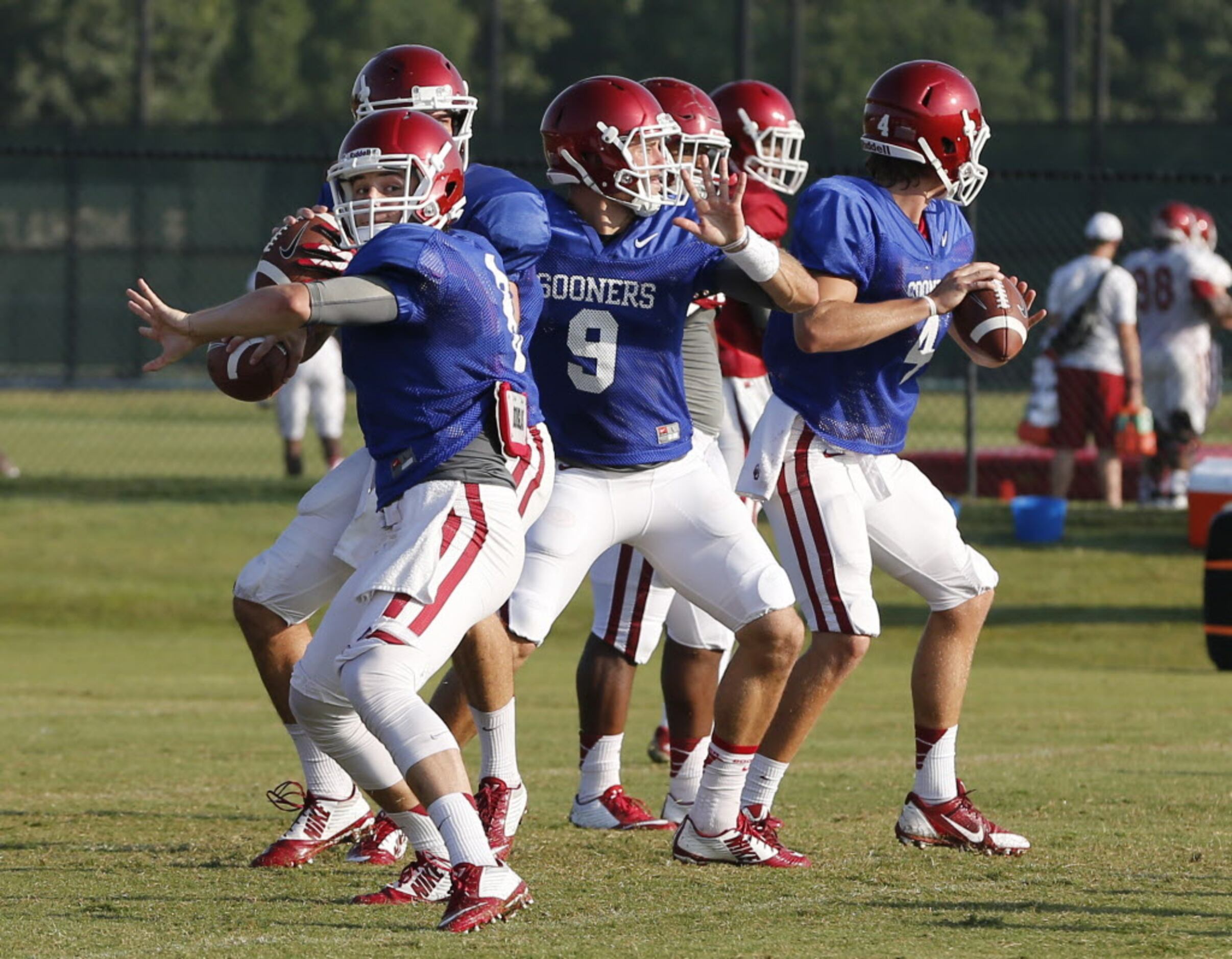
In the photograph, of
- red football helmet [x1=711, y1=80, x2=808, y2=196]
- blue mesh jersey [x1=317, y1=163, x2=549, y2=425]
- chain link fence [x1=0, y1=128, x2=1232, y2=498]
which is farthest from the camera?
chain link fence [x1=0, y1=128, x2=1232, y2=498]

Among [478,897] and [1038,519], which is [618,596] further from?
[1038,519]

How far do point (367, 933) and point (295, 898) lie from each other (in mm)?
539

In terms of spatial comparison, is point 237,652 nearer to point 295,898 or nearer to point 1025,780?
point 1025,780

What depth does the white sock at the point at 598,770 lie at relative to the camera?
6.68 meters

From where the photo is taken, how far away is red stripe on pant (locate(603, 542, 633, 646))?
6891 millimetres

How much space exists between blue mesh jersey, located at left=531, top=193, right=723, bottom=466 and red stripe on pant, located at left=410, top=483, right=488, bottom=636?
0.81m

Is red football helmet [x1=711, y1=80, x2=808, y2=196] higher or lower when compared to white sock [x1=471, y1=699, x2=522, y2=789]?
higher

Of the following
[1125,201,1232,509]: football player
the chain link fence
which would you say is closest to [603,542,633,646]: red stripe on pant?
[1125,201,1232,509]: football player

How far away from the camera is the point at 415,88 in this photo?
6.32 meters

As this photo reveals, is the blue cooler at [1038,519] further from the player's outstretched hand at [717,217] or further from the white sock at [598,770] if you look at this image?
the player's outstretched hand at [717,217]

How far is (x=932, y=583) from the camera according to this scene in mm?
6191

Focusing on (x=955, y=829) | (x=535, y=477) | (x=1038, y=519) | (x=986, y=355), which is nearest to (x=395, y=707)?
(x=535, y=477)

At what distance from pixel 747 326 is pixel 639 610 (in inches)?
54.7

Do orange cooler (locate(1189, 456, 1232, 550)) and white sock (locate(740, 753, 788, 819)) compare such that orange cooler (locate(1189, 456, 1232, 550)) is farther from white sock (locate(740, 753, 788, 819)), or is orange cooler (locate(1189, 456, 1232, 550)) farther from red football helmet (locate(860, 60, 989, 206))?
white sock (locate(740, 753, 788, 819))
